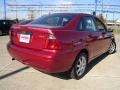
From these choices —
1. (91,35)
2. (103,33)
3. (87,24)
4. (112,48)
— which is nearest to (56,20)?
(87,24)

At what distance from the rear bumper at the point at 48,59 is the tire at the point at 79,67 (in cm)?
33

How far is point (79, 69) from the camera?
219 inches

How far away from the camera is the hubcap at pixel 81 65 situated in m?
5.49

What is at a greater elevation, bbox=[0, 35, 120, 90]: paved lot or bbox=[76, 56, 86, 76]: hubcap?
bbox=[76, 56, 86, 76]: hubcap

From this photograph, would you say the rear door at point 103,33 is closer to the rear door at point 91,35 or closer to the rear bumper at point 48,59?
the rear door at point 91,35

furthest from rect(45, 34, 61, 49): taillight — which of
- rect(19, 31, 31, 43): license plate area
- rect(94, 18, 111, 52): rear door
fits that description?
rect(94, 18, 111, 52): rear door

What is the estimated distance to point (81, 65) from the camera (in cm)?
565

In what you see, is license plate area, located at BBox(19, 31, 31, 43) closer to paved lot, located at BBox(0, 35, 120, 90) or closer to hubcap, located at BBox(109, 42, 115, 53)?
paved lot, located at BBox(0, 35, 120, 90)

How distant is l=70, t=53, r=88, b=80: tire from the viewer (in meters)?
5.29

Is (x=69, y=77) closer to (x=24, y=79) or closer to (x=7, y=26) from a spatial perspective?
(x=24, y=79)

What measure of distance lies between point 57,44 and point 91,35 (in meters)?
1.66

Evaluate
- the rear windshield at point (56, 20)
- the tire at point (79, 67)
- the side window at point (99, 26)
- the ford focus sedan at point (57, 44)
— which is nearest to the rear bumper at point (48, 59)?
the ford focus sedan at point (57, 44)

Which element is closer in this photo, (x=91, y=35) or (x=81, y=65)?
(x=81, y=65)

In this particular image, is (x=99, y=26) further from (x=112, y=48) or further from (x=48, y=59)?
(x=48, y=59)
